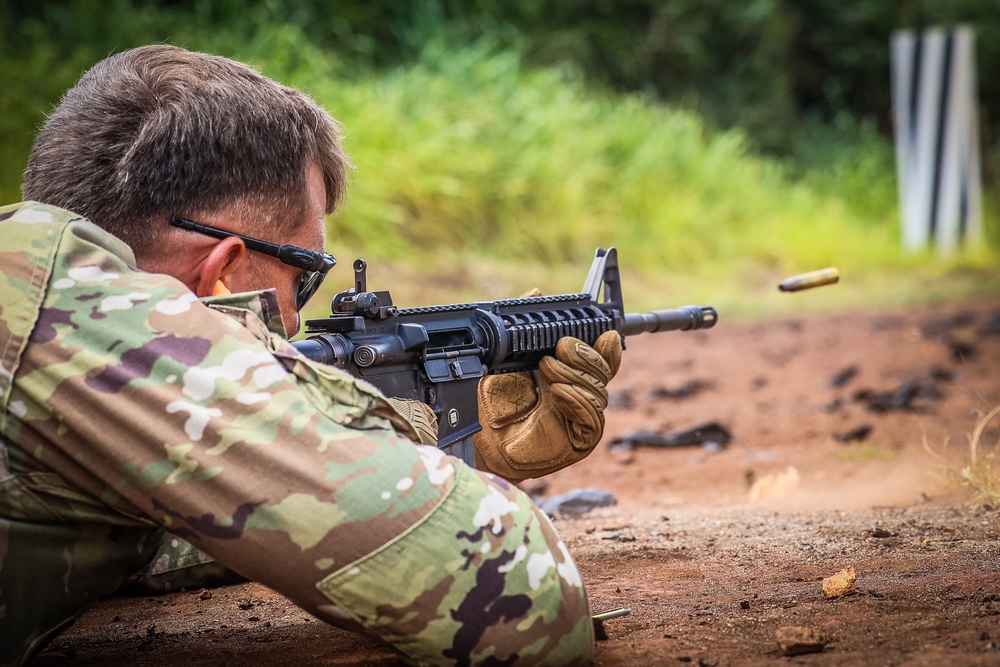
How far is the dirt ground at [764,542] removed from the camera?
2.29 metres

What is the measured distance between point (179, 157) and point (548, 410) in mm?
1513

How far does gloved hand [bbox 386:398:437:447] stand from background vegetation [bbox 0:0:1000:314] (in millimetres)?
5348

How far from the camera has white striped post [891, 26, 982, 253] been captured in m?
13.0

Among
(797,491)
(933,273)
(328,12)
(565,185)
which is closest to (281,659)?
(797,491)

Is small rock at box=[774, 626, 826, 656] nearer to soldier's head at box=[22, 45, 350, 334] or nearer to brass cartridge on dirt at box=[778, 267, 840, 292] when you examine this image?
soldier's head at box=[22, 45, 350, 334]

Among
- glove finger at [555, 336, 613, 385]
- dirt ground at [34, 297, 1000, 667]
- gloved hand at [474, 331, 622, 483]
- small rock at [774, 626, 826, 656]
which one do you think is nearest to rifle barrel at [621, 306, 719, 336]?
gloved hand at [474, 331, 622, 483]

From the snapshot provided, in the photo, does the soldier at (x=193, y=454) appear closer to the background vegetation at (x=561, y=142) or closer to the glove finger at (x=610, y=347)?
the glove finger at (x=610, y=347)

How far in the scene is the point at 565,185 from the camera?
10.9 meters

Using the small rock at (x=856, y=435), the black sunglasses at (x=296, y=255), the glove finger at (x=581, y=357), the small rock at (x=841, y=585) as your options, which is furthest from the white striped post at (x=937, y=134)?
the black sunglasses at (x=296, y=255)

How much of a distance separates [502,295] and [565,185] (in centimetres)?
241

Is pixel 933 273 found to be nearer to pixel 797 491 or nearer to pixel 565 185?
pixel 565 185

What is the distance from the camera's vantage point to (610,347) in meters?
3.35

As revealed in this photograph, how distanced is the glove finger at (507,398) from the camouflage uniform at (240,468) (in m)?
1.42

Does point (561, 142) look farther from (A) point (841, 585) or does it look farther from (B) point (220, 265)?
(B) point (220, 265)
